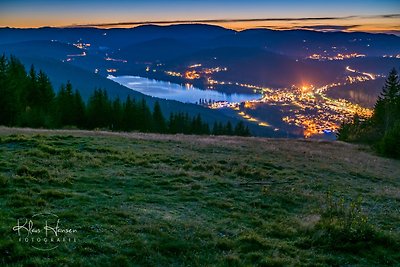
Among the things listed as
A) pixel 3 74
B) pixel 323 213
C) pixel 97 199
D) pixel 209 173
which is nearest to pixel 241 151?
pixel 209 173

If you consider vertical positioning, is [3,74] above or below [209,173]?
above

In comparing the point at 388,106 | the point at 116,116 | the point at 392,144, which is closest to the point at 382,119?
the point at 388,106

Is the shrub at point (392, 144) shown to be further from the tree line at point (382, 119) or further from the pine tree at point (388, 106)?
the pine tree at point (388, 106)

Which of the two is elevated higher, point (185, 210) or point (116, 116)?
point (185, 210)

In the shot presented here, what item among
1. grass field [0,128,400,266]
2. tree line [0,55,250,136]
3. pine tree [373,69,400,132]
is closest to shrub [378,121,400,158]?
grass field [0,128,400,266]

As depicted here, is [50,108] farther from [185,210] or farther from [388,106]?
[388,106]

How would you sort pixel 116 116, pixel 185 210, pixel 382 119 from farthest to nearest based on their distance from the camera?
pixel 382 119 → pixel 116 116 → pixel 185 210

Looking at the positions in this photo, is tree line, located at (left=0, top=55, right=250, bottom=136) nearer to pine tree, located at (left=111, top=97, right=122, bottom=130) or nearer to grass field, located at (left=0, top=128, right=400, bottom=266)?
pine tree, located at (left=111, top=97, right=122, bottom=130)

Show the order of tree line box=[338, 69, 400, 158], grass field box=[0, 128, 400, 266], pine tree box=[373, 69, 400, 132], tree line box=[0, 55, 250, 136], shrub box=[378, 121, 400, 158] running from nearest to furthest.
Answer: grass field box=[0, 128, 400, 266], shrub box=[378, 121, 400, 158], tree line box=[0, 55, 250, 136], tree line box=[338, 69, 400, 158], pine tree box=[373, 69, 400, 132]

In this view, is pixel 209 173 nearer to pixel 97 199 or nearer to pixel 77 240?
pixel 97 199
